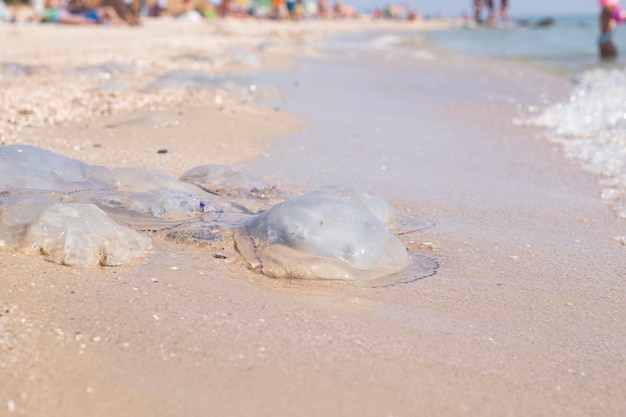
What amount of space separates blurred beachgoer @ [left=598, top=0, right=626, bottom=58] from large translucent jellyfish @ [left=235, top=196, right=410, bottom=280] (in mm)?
10671

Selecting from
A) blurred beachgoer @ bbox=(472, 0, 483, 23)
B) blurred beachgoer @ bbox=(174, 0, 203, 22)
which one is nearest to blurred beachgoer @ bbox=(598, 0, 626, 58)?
blurred beachgoer @ bbox=(174, 0, 203, 22)

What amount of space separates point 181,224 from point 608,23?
36.1ft

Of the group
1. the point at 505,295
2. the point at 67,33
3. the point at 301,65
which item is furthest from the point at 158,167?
the point at 67,33

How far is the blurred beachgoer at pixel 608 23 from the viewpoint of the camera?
1133 cm

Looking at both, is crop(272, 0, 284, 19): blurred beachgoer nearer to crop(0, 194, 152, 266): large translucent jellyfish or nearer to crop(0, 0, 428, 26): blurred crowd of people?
crop(0, 0, 428, 26): blurred crowd of people

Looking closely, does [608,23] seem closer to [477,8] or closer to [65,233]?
[65,233]

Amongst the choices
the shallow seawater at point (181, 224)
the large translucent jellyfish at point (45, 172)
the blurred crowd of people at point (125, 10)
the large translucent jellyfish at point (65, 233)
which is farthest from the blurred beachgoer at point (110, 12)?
the large translucent jellyfish at point (65, 233)

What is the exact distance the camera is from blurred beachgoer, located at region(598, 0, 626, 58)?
37.2ft

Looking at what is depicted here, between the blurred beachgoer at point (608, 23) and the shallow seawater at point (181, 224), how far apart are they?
10.3 meters

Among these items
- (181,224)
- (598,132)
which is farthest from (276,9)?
(181,224)

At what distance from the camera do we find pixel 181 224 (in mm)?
2127

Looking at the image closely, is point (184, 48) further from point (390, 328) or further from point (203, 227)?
point (390, 328)

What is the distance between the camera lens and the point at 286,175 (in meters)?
3.01

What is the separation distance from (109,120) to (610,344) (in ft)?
9.65
